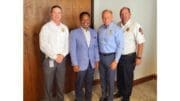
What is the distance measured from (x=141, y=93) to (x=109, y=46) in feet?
2.87

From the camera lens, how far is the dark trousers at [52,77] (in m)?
2.64

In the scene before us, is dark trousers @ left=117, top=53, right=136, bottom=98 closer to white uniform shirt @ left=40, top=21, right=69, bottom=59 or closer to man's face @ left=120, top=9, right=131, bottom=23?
man's face @ left=120, top=9, right=131, bottom=23

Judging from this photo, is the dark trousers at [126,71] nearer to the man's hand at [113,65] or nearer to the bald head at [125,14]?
the man's hand at [113,65]

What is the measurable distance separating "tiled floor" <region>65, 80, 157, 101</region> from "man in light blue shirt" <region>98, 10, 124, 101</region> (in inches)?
16.9

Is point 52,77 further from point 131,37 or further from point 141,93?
point 141,93

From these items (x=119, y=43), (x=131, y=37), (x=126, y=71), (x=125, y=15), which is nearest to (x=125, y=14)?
(x=125, y=15)

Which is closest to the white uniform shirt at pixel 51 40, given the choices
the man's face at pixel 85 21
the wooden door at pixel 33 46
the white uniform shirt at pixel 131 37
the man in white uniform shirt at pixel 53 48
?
the man in white uniform shirt at pixel 53 48

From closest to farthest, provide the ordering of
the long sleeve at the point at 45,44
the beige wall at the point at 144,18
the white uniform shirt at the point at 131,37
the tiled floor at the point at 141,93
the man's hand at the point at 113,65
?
the long sleeve at the point at 45,44 < the man's hand at the point at 113,65 < the white uniform shirt at the point at 131,37 < the tiled floor at the point at 141,93 < the beige wall at the point at 144,18

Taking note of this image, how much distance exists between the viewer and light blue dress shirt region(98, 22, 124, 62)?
8.87 ft

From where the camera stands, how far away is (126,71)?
9.48 feet
